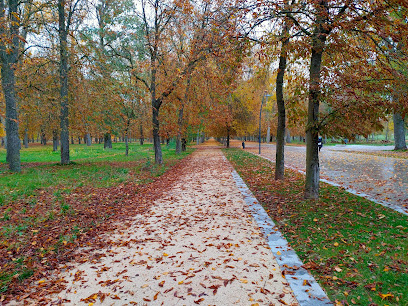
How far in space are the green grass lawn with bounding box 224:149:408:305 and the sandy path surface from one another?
58cm

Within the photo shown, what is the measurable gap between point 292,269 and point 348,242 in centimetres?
137

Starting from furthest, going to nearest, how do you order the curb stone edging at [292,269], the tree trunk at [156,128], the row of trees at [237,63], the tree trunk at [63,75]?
the tree trunk at [156,128] → the tree trunk at [63,75] → the row of trees at [237,63] → the curb stone edging at [292,269]

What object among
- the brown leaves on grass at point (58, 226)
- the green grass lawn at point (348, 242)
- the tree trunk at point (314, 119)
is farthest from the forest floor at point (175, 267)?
the tree trunk at point (314, 119)

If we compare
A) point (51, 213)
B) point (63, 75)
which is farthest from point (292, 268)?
point (63, 75)

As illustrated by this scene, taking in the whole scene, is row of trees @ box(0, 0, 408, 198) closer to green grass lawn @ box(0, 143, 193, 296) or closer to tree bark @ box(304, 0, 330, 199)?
tree bark @ box(304, 0, 330, 199)

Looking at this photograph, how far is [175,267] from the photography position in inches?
140

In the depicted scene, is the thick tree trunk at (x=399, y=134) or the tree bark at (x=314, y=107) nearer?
the tree bark at (x=314, y=107)

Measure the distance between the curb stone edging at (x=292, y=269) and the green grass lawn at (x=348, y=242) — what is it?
11 centimetres

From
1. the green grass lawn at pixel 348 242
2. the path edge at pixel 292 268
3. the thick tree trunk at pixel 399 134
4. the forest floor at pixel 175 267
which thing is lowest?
the forest floor at pixel 175 267

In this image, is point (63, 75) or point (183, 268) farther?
point (63, 75)

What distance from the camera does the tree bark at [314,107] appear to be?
5.77 metres

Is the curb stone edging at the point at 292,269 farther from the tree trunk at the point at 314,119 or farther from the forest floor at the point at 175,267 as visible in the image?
the tree trunk at the point at 314,119

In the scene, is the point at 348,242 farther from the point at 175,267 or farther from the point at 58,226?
the point at 58,226

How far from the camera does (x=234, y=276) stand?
A: 328 centimetres
